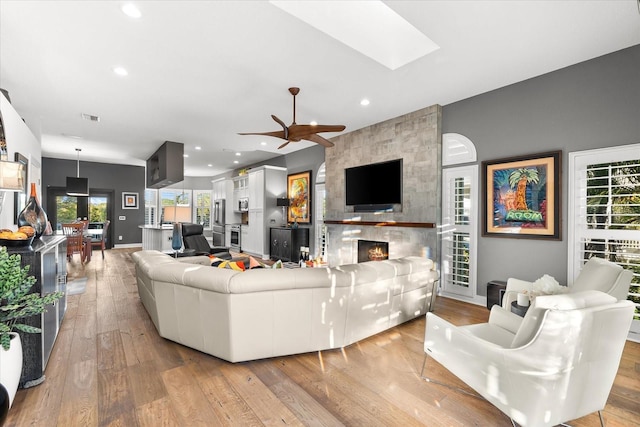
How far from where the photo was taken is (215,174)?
12.2m

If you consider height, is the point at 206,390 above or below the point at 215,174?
below

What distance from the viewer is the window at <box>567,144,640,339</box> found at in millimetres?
2976

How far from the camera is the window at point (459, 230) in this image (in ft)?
13.9

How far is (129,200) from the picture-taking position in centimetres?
1023

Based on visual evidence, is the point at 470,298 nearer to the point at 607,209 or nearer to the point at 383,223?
the point at 383,223

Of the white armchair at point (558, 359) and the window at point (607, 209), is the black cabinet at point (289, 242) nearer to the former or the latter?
the window at point (607, 209)

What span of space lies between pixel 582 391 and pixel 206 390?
2218 millimetres

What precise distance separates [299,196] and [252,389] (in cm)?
590

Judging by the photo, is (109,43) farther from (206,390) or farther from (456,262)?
(456,262)

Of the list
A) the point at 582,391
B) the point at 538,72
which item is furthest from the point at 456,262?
the point at 582,391

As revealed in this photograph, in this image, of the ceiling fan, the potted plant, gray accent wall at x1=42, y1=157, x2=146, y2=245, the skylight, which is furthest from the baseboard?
gray accent wall at x1=42, y1=157, x2=146, y2=245

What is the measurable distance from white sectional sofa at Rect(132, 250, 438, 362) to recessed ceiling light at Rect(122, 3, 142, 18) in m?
2.12

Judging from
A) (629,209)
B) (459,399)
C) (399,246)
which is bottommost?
(459,399)

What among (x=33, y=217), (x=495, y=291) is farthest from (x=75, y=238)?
(x=495, y=291)
